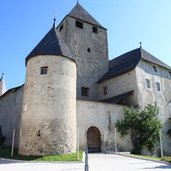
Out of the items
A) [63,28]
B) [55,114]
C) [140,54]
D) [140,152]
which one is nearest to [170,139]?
[140,152]

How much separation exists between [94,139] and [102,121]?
1851mm

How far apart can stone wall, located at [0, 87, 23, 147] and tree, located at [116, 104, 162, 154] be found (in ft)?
34.5

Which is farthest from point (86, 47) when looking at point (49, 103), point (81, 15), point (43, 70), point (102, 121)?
point (49, 103)

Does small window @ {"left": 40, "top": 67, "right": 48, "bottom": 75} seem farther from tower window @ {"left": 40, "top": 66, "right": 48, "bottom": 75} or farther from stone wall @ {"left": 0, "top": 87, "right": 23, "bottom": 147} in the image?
stone wall @ {"left": 0, "top": 87, "right": 23, "bottom": 147}

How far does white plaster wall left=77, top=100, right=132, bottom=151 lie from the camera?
19406mm

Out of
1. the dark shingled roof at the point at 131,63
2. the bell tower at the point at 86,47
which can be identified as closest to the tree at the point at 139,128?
the dark shingled roof at the point at 131,63

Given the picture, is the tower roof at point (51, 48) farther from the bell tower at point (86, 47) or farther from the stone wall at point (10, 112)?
the bell tower at point (86, 47)

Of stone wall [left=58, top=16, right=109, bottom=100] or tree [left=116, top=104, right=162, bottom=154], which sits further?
stone wall [left=58, top=16, right=109, bottom=100]

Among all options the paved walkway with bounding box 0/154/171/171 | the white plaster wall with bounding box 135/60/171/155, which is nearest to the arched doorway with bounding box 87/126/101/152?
the white plaster wall with bounding box 135/60/171/155

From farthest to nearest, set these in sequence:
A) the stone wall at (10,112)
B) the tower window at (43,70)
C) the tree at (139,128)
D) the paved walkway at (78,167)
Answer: the stone wall at (10,112) → the tree at (139,128) → the tower window at (43,70) → the paved walkway at (78,167)

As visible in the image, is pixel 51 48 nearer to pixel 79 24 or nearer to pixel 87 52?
pixel 87 52

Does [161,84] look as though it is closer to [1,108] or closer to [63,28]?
[63,28]

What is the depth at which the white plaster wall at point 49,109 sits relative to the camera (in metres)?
15.1

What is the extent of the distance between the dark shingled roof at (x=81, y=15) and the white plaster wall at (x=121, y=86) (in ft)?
31.9
